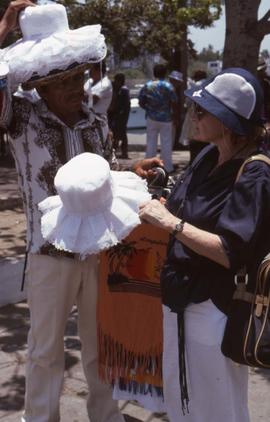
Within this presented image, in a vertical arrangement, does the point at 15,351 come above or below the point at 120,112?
above

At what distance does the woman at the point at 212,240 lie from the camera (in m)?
2.18

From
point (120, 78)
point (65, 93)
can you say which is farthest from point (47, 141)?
point (120, 78)

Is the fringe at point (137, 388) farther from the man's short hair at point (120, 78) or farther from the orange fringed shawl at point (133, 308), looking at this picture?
the man's short hair at point (120, 78)

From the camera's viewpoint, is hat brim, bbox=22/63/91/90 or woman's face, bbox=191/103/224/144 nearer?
woman's face, bbox=191/103/224/144

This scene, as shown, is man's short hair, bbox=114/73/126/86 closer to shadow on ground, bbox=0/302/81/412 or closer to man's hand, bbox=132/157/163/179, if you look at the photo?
shadow on ground, bbox=0/302/81/412

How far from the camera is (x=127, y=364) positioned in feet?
9.84

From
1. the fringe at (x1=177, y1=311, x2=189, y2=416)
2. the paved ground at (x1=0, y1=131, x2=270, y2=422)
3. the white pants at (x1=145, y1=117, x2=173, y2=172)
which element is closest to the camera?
the fringe at (x1=177, y1=311, x2=189, y2=416)

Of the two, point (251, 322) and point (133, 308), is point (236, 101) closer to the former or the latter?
point (251, 322)

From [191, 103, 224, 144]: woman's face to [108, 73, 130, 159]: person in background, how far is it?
1127cm

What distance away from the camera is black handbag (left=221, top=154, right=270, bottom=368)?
7.22 feet

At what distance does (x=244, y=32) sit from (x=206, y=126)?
348cm

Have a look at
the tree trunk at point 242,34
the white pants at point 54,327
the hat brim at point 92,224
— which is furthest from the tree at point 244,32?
the hat brim at point 92,224

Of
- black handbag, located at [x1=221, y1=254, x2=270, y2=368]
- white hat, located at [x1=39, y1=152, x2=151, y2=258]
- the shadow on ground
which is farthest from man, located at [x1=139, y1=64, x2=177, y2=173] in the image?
black handbag, located at [x1=221, y1=254, x2=270, y2=368]

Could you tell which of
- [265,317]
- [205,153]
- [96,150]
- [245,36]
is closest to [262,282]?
[265,317]
